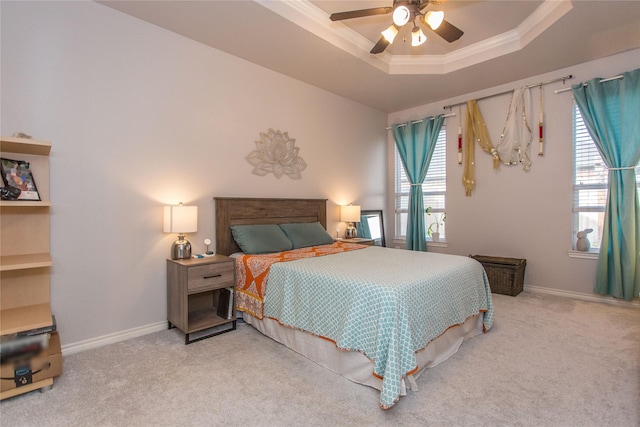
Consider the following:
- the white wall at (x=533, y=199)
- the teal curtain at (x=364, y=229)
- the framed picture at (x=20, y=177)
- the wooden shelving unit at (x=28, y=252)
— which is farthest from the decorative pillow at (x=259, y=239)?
the white wall at (x=533, y=199)

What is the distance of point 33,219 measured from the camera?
2.15 m

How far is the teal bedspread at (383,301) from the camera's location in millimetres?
1748

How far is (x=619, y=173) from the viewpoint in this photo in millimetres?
3281

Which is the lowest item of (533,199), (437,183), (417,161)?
(533,199)

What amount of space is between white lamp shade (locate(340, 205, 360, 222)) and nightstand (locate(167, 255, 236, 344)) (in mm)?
2022

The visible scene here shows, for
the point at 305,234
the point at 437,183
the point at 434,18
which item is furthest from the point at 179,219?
the point at 437,183

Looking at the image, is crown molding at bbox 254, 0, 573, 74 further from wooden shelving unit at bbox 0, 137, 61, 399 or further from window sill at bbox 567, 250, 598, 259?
window sill at bbox 567, 250, 598, 259

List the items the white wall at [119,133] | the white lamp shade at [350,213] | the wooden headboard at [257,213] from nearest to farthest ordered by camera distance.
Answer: the white wall at [119,133] → the wooden headboard at [257,213] → the white lamp shade at [350,213]

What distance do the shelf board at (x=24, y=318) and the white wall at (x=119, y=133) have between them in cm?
25

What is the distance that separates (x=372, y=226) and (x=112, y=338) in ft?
12.0

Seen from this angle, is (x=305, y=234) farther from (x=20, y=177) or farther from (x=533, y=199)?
(x=533, y=199)

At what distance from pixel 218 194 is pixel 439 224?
337 centimetres

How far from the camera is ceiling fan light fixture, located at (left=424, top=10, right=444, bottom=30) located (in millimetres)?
2232

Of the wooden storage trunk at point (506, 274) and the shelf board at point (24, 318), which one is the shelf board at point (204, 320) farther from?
the wooden storage trunk at point (506, 274)
